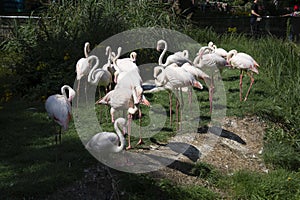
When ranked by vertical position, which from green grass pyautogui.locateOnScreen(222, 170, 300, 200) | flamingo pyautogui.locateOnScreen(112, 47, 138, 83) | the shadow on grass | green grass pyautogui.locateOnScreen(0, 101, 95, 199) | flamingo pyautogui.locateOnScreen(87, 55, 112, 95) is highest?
flamingo pyautogui.locateOnScreen(112, 47, 138, 83)

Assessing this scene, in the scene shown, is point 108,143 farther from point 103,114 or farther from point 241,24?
point 241,24

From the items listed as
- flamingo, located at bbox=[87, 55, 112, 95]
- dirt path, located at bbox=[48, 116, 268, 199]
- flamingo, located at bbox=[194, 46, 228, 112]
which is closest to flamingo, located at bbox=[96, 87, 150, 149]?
dirt path, located at bbox=[48, 116, 268, 199]

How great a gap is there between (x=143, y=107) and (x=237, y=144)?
1532 millimetres

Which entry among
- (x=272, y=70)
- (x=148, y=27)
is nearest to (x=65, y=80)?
(x=148, y=27)

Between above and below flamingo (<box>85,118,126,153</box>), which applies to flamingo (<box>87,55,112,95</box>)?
above

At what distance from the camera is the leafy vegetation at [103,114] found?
4.27 meters

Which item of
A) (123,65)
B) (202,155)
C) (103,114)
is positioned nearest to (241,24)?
(123,65)

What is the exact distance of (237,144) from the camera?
18.3 feet

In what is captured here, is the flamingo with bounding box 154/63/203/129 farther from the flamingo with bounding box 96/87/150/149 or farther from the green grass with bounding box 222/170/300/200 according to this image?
the green grass with bounding box 222/170/300/200

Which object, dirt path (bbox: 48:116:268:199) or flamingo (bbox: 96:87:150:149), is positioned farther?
flamingo (bbox: 96:87:150:149)

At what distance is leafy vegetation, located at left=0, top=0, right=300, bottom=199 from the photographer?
14.0 ft

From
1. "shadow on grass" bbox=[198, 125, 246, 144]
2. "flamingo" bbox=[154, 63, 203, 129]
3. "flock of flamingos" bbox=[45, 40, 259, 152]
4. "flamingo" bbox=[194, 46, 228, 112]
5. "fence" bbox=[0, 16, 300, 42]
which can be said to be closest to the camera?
"flock of flamingos" bbox=[45, 40, 259, 152]

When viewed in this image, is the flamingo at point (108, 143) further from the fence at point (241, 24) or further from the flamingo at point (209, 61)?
the fence at point (241, 24)

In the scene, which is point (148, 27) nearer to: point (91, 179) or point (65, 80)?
point (65, 80)
